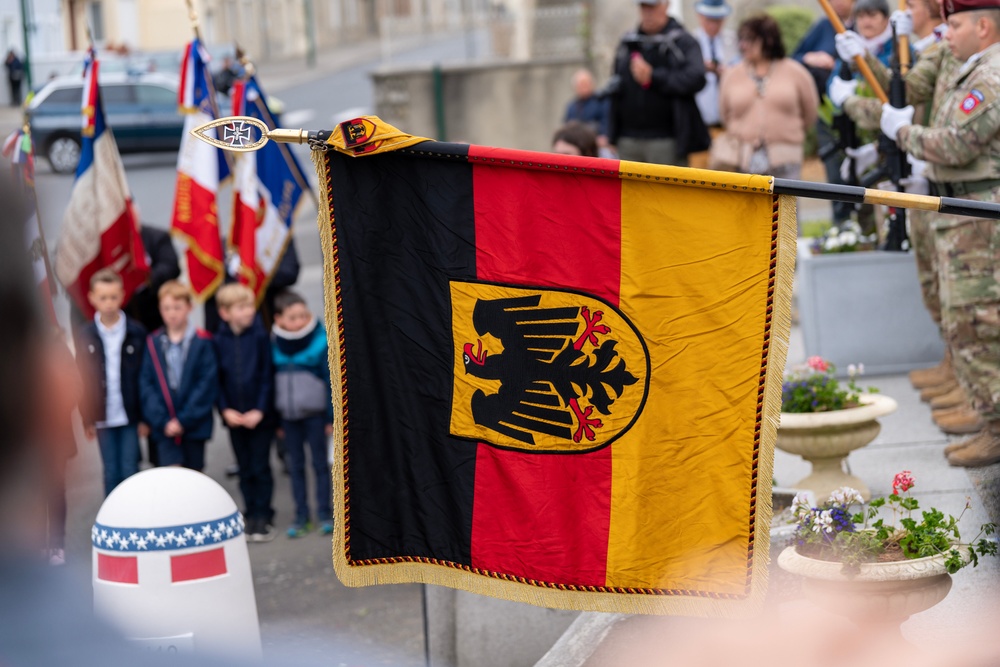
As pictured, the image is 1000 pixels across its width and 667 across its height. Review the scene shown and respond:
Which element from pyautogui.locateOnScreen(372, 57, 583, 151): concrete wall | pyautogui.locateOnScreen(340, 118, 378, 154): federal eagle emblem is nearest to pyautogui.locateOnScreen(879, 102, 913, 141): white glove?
pyautogui.locateOnScreen(340, 118, 378, 154): federal eagle emblem

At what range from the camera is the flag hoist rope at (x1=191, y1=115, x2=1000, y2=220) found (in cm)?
362

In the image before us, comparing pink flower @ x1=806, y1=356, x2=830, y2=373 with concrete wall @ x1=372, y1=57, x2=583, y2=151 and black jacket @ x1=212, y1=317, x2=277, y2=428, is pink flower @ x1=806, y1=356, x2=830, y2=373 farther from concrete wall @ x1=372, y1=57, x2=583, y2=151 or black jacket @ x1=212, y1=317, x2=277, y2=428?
concrete wall @ x1=372, y1=57, x2=583, y2=151

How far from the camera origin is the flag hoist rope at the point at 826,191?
3.62 meters

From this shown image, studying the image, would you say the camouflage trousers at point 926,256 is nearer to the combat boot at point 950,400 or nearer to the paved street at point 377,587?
the combat boot at point 950,400

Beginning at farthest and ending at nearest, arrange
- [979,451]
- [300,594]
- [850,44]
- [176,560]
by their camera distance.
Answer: [300,594] → [850,44] → [979,451] → [176,560]

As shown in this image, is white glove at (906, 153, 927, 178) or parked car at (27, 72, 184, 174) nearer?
white glove at (906, 153, 927, 178)

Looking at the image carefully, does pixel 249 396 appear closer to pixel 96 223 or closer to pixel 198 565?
pixel 96 223

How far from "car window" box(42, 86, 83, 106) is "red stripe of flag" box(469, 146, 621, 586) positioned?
15750 mm

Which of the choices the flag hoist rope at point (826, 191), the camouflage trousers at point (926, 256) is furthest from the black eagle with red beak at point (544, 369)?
the camouflage trousers at point (926, 256)

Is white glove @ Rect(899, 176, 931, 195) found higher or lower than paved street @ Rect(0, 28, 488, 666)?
higher

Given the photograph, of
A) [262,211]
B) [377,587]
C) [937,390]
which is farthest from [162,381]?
[937,390]

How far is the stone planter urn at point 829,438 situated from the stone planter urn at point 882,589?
155 centimetres

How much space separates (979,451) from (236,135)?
3.82 metres

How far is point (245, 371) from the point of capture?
26.0 ft
